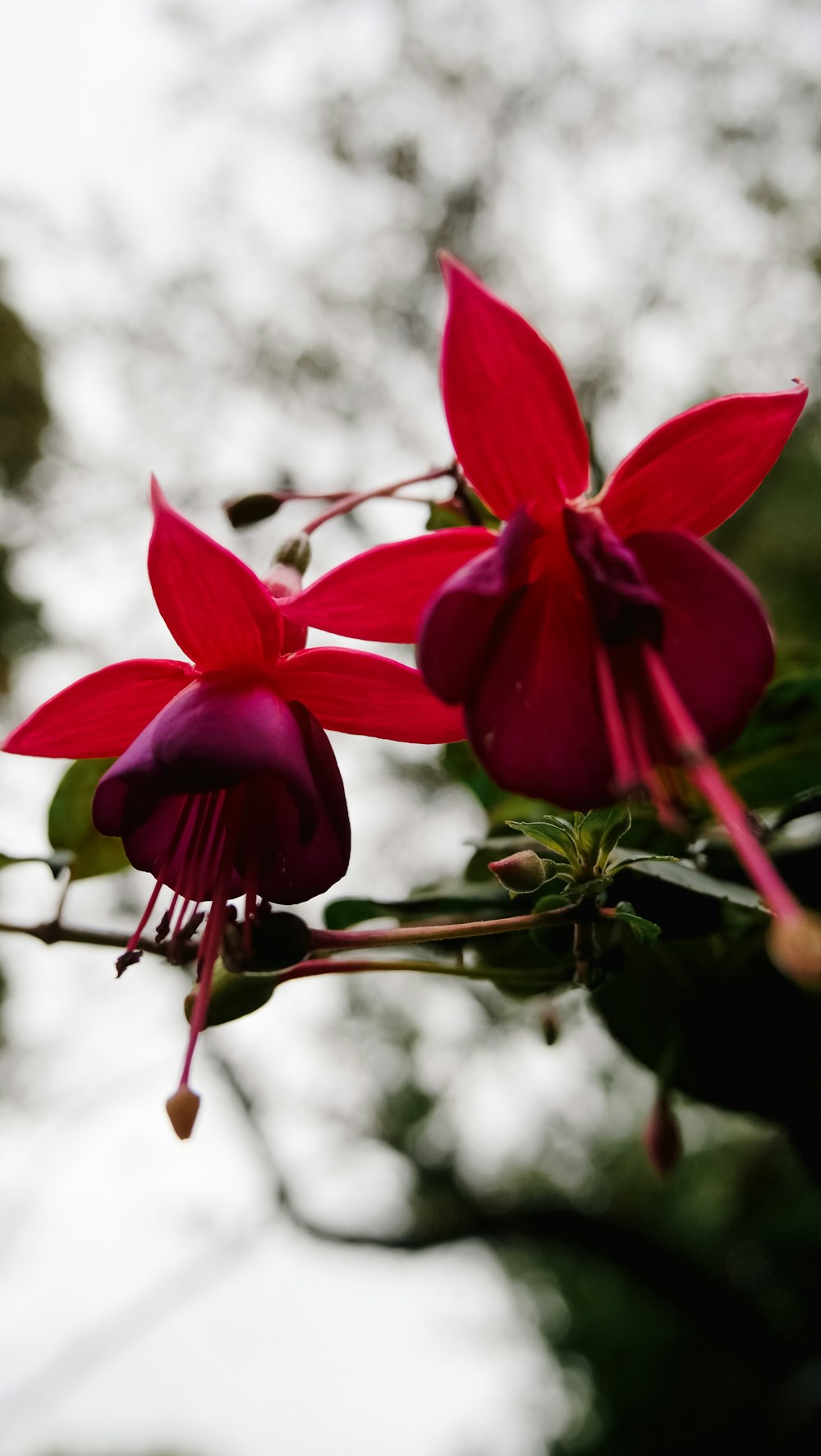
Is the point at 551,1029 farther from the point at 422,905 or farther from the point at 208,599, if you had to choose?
the point at 208,599

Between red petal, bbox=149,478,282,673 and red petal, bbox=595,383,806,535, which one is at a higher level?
red petal, bbox=595,383,806,535

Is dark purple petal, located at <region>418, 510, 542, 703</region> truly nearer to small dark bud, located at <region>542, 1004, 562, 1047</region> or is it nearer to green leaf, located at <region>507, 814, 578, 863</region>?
green leaf, located at <region>507, 814, 578, 863</region>

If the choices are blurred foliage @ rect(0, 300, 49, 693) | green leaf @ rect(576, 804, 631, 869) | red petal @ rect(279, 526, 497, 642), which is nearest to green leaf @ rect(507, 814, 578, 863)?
green leaf @ rect(576, 804, 631, 869)

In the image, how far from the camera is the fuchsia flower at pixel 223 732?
32cm

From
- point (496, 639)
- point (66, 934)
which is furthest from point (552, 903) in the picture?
point (66, 934)

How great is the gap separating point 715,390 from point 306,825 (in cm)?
285

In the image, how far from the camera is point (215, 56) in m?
3.03

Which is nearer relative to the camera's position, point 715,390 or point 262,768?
point 262,768

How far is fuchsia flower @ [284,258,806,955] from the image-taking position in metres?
0.28

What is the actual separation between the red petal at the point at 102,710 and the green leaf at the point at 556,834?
0.46 ft

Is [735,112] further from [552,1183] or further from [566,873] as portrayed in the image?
[552,1183]

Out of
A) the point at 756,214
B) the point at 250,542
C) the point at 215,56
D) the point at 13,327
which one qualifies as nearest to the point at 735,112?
the point at 756,214

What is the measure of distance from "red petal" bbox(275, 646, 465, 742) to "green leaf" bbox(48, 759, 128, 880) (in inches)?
9.5

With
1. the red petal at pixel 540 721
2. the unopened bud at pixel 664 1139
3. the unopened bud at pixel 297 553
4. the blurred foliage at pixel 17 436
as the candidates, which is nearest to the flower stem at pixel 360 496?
the unopened bud at pixel 297 553
